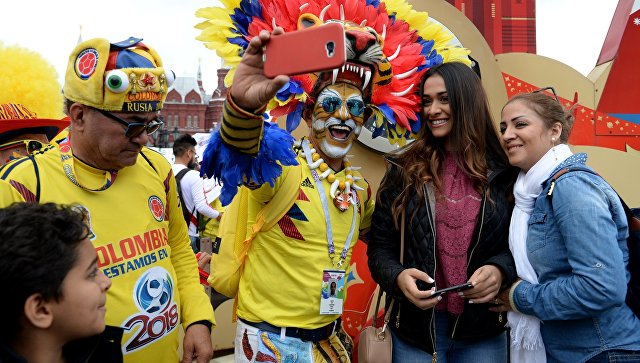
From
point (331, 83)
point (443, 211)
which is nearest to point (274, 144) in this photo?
point (331, 83)

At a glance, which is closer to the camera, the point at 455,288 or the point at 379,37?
the point at 455,288

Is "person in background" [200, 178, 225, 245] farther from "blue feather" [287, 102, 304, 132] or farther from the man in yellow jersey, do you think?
the man in yellow jersey

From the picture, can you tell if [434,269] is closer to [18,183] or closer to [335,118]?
[335,118]

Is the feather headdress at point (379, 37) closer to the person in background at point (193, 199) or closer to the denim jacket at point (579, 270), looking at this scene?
the denim jacket at point (579, 270)

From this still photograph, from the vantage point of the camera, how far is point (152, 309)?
1922mm

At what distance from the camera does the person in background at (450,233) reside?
7.75 feet

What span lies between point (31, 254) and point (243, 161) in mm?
817

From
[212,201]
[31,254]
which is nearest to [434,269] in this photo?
[31,254]

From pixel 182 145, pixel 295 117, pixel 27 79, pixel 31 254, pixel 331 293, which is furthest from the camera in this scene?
pixel 182 145

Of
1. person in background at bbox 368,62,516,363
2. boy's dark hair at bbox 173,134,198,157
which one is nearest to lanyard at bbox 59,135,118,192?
person in background at bbox 368,62,516,363

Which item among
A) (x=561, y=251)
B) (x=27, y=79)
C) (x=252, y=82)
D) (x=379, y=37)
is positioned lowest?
(x=561, y=251)

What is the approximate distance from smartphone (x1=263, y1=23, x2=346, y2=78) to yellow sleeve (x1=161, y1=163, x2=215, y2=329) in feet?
2.85

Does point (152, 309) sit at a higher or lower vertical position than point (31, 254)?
lower

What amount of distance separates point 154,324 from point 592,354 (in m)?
1.58
